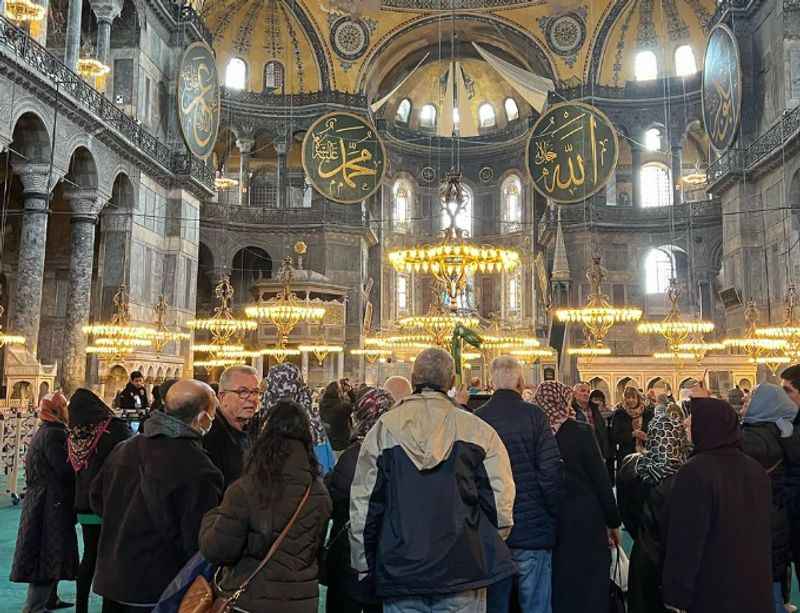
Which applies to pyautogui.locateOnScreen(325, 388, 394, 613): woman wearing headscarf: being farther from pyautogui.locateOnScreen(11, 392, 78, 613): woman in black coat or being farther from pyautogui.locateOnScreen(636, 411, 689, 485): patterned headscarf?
pyautogui.locateOnScreen(11, 392, 78, 613): woman in black coat

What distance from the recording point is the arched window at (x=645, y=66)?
2205 centimetres

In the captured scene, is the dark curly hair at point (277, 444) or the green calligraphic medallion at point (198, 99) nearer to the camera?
the dark curly hair at point (277, 444)

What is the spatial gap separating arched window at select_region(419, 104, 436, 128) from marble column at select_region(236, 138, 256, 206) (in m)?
6.92

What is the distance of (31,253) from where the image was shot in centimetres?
1216

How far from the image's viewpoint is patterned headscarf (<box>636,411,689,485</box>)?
2707mm

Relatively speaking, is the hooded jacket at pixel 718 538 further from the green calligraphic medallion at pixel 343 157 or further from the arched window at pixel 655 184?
the arched window at pixel 655 184

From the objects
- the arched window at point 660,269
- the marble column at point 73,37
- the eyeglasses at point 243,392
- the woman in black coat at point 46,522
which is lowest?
the woman in black coat at point 46,522

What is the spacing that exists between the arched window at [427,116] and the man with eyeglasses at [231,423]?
82.4 ft

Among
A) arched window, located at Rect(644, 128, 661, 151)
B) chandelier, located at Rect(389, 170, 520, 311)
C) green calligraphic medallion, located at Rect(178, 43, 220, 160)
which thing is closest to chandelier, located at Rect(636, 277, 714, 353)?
chandelier, located at Rect(389, 170, 520, 311)

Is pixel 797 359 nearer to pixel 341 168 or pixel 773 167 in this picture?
pixel 773 167

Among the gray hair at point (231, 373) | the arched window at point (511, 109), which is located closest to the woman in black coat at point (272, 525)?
the gray hair at point (231, 373)

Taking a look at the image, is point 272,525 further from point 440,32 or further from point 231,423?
point 440,32

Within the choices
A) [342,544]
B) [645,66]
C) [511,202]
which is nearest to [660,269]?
[511,202]

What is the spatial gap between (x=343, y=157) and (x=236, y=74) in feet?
39.5
